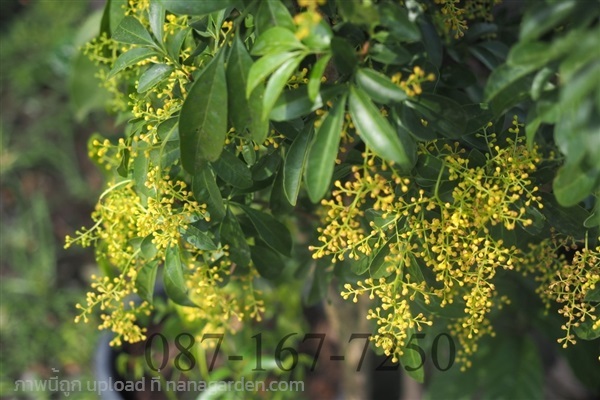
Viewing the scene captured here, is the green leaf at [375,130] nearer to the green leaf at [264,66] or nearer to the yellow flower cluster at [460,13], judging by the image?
the green leaf at [264,66]

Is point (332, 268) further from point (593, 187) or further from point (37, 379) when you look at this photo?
point (37, 379)

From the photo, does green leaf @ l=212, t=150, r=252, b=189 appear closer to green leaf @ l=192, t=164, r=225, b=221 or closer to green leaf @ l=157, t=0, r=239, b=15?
green leaf @ l=192, t=164, r=225, b=221

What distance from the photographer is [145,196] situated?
0.90 metres

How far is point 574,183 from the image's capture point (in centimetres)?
70

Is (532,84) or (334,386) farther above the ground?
(532,84)

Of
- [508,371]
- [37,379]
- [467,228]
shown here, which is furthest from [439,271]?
[37,379]

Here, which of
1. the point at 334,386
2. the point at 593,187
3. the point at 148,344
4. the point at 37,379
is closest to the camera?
the point at 593,187

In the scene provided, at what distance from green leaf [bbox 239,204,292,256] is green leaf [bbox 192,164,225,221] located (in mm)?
110

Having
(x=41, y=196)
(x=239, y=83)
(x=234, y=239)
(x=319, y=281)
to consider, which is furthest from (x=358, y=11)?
(x=41, y=196)

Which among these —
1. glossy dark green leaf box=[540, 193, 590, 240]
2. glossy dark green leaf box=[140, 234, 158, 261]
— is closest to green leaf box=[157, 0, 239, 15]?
glossy dark green leaf box=[140, 234, 158, 261]

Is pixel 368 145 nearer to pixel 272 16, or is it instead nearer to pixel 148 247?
pixel 272 16

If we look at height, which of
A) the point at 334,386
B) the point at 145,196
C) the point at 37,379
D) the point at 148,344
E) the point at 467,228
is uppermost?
the point at 145,196

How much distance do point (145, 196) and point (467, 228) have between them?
41 centimetres

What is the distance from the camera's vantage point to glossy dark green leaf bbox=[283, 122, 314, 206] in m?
0.81
